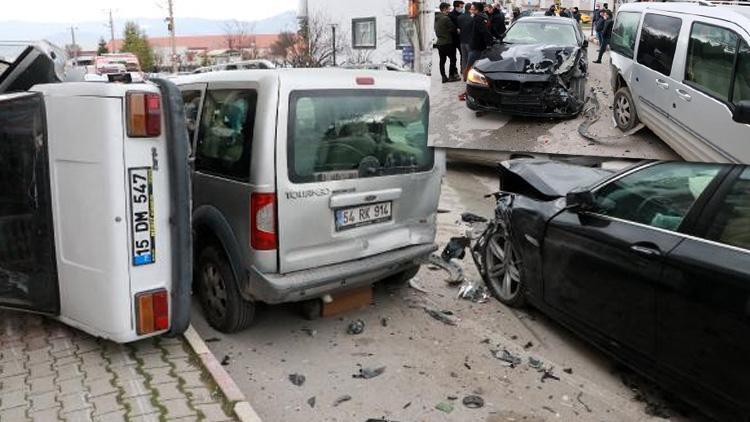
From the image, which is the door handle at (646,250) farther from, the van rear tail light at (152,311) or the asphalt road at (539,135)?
the asphalt road at (539,135)

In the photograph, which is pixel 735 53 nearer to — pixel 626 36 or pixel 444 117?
pixel 626 36

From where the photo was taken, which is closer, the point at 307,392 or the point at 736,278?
the point at 736,278

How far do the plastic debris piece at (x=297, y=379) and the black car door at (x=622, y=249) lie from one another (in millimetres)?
1760

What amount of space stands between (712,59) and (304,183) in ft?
14.6

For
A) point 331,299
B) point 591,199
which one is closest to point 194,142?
point 331,299

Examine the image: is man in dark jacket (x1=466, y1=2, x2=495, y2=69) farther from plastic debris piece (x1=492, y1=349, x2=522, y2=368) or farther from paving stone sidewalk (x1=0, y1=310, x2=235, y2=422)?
paving stone sidewalk (x1=0, y1=310, x2=235, y2=422)

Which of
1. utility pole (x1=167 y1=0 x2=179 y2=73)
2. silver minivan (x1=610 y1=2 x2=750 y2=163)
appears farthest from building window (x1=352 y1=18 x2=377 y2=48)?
silver minivan (x1=610 y1=2 x2=750 y2=163)

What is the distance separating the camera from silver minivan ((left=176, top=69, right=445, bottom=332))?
4008mm

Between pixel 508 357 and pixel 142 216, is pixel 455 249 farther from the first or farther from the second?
pixel 142 216

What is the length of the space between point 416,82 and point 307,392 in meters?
2.25

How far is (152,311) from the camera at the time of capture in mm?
3707

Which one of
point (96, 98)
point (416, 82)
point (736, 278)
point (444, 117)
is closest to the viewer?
point (736, 278)

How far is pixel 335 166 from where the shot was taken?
13.9 ft

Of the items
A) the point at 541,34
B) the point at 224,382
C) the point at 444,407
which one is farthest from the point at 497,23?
the point at 224,382
